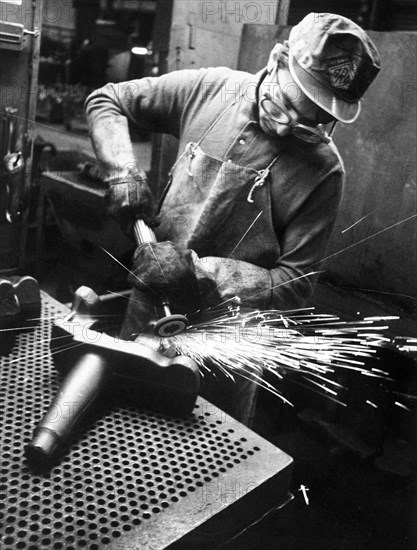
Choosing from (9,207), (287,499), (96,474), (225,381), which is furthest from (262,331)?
(9,207)

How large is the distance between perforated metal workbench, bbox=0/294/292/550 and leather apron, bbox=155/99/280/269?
81 cm

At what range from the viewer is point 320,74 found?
72.6 inches

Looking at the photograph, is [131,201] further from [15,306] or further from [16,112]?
[16,112]

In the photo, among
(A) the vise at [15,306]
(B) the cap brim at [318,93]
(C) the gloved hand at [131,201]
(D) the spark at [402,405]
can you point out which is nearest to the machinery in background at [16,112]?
(C) the gloved hand at [131,201]

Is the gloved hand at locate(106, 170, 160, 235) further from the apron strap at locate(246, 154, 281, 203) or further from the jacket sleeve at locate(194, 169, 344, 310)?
the apron strap at locate(246, 154, 281, 203)

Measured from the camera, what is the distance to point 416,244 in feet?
10.2

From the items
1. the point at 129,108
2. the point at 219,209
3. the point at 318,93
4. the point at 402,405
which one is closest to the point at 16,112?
the point at 129,108

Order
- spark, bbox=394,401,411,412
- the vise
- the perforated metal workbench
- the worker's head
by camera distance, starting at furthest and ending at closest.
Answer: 1. spark, bbox=394,401,411,412
2. the worker's head
3. the vise
4. the perforated metal workbench

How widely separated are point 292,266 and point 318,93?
0.65m

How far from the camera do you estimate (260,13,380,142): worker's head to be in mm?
1825

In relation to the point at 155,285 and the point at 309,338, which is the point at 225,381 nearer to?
the point at 309,338

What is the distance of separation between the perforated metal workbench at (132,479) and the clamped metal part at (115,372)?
56 millimetres

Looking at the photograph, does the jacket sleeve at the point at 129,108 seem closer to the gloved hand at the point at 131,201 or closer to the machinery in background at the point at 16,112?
the gloved hand at the point at 131,201

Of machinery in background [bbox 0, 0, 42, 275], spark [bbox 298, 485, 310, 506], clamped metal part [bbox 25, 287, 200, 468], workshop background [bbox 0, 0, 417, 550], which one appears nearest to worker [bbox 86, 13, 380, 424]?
clamped metal part [bbox 25, 287, 200, 468]
